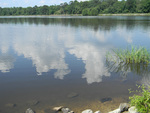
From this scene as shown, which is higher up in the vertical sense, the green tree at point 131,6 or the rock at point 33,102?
the green tree at point 131,6

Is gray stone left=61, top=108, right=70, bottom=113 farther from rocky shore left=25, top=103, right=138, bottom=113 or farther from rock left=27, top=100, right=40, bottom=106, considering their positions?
rock left=27, top=100, right=40, bottom=106

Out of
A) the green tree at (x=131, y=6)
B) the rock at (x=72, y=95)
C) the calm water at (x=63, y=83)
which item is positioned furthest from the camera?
the green tree at (x=131, y=6)

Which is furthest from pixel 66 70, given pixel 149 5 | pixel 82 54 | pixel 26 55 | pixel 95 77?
pixel 149 5

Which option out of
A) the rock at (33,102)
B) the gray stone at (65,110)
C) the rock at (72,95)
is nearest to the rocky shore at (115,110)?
the gray stone at (65,110)

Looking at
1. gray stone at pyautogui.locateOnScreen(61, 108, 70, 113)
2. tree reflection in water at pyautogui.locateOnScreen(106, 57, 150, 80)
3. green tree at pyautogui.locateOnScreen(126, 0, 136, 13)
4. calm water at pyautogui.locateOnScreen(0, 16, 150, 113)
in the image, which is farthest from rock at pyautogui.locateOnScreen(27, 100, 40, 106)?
green tree at pyautogui.locateOnScreen(126, 0, 136, 13)

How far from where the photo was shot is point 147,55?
14312 mm

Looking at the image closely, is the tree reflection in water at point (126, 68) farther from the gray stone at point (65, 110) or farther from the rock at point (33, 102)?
the rock at point (33, 102)

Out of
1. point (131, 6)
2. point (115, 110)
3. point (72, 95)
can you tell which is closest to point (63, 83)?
point (72, 95)

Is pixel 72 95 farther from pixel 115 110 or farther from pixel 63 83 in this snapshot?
pixel 115 110

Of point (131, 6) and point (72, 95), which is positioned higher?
point (131, 6)

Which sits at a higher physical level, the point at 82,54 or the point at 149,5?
the point at 149,5

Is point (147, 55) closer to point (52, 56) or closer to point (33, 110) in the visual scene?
point (52, 56)

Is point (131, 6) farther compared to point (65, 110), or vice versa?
point (131, 6)

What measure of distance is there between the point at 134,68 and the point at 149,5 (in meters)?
153
